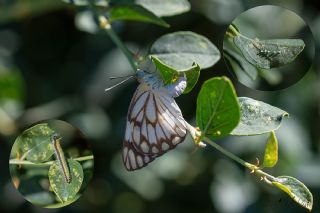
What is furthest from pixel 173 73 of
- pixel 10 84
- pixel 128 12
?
pixel 10 84

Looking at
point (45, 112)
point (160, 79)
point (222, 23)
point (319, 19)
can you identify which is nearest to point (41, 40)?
point (45, 112)

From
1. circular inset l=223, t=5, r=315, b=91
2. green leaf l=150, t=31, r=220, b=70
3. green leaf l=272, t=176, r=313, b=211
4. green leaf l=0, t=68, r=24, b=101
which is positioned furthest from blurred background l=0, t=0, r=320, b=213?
green leaf l=272, t=176, r=313, b=211

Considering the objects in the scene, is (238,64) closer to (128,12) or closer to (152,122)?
(152,122)

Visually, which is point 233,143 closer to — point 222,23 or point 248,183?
point 248,183

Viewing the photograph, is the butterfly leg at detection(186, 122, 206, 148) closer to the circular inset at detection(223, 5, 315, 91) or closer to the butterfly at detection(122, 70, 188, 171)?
the butterfly at detection(122, 70, 188, 171)

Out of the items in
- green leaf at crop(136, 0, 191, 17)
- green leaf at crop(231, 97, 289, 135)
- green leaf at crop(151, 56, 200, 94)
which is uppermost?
green leaf at crop(151, 56, 200, 94)
